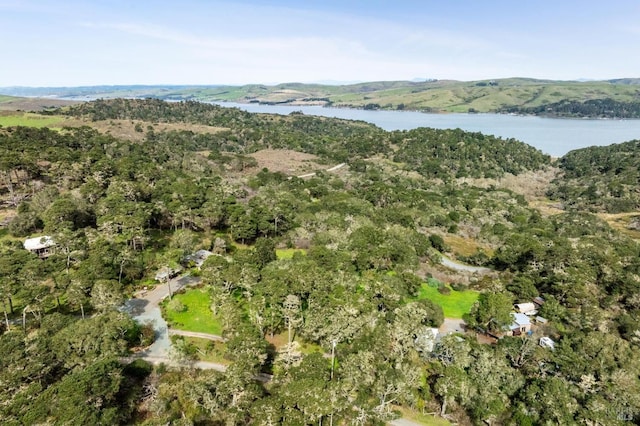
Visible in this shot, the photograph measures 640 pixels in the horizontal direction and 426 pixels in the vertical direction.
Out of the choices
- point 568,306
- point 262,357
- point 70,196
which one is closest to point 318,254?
point 262,357

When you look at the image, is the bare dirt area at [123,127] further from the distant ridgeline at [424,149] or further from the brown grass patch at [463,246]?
the brown grass patch at [463,246]

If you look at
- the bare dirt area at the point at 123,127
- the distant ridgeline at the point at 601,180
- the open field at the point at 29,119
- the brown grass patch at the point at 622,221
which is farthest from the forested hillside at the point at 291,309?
the bare dirt area at the point at 123,127

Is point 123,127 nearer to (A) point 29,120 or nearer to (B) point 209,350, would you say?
(A) point 29,120

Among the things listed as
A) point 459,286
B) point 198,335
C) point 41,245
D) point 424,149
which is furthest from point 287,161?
point 198,335

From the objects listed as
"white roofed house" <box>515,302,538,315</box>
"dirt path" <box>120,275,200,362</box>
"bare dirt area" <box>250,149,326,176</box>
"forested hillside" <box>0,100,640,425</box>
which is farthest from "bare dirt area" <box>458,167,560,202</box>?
"dirt path" <box>120,275,200,362</box>

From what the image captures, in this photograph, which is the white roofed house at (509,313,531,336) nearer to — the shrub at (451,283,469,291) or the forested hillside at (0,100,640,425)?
the forested hillside at (0,100,640,425)

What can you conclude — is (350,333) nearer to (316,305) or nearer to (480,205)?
(316,305)
